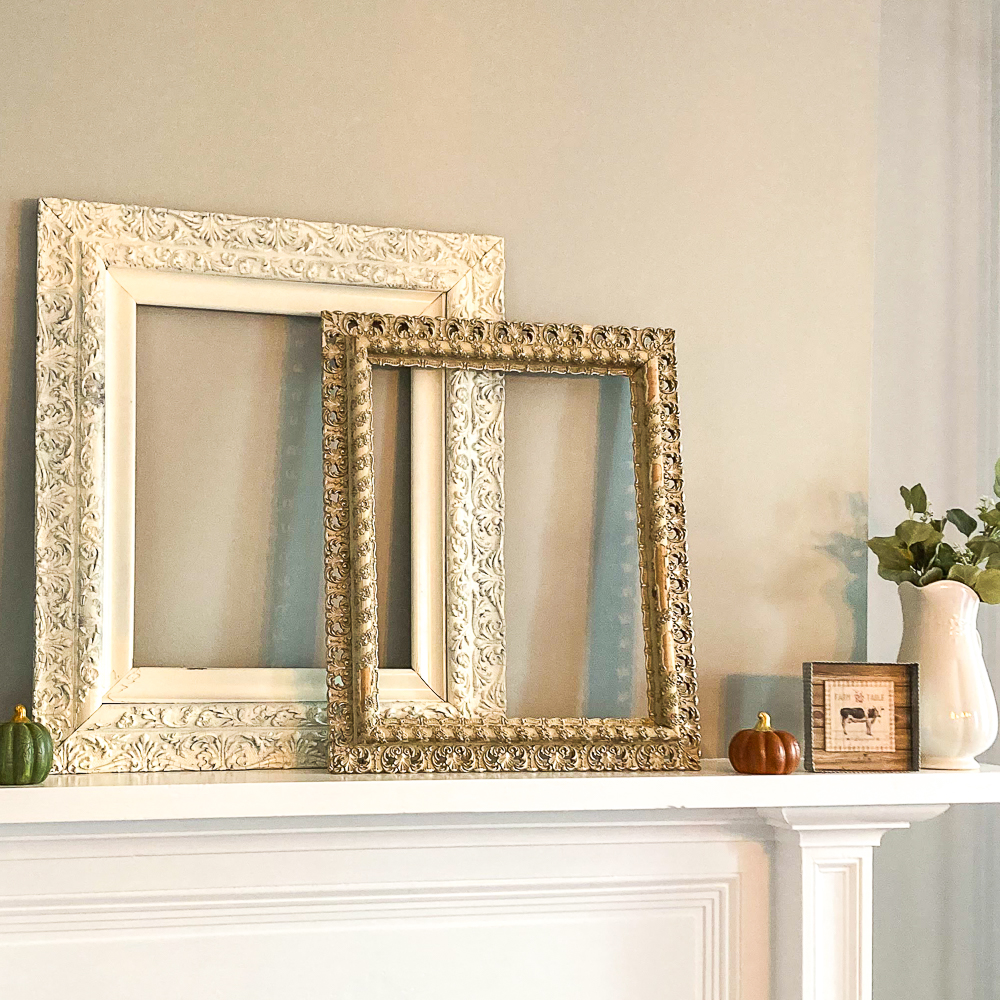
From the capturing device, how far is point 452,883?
5.13 feet

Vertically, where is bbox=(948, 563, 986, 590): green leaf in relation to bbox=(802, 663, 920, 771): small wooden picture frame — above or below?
above

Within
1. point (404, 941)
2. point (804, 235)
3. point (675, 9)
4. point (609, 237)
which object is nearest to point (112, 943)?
point (404, 941)

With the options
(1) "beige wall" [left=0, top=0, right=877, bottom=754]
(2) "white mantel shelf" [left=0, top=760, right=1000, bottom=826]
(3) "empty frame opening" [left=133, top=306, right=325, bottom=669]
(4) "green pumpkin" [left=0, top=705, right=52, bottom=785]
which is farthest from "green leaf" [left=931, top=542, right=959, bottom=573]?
(4) "green pumpkin" [left=0, top=705, right=52, bottom=785]

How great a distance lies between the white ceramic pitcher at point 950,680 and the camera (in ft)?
5.38

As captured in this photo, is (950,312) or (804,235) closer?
(804,235)

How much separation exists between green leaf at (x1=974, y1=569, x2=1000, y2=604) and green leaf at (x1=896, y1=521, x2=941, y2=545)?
8cm

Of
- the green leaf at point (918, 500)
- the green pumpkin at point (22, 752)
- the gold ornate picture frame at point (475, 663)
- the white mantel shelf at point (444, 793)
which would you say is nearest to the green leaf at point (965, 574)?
the green leaf at point (918, 500)

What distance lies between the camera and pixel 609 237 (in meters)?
1.78

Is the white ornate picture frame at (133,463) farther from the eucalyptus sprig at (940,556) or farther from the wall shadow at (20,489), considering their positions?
the eucalyptus sprig at (940,556)

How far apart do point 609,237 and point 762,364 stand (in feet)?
1.02

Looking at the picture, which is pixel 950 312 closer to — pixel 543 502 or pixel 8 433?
pixel 543 502

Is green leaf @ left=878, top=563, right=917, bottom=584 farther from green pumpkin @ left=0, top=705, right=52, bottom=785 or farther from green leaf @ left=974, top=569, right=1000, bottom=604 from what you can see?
green pumpkin @ left=0, top=705, right=52, bottom=785

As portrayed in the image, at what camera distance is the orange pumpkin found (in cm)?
154

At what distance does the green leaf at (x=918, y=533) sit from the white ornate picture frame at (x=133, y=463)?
0.60 metres
